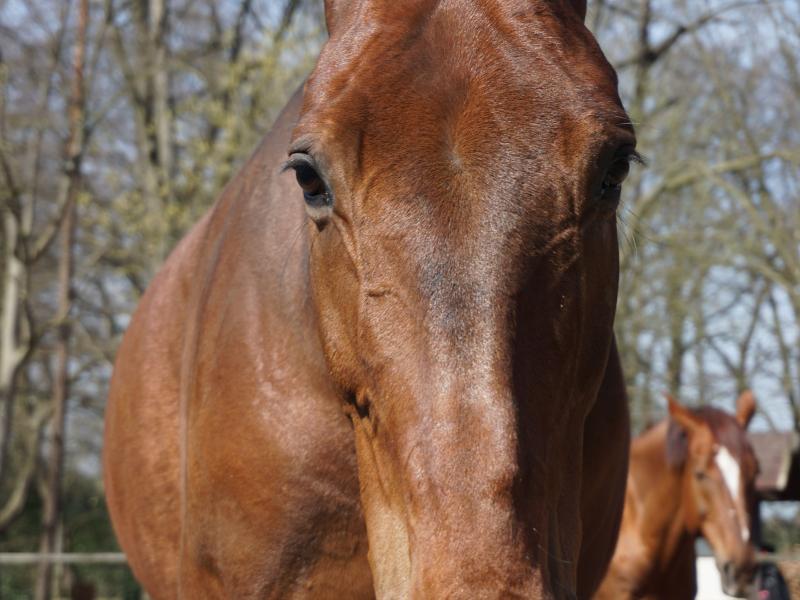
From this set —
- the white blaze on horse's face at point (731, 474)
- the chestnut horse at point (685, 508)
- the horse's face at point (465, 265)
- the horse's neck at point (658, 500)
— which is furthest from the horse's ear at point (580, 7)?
the white blaze on horse's face at point (731, 474)

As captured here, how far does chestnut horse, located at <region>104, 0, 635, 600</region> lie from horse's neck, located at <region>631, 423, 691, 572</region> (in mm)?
5279

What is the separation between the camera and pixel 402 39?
2193 millimetres

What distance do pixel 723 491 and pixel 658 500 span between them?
518mm

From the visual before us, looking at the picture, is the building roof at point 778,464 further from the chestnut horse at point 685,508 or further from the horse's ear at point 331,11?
the horse's ear at point 331,11

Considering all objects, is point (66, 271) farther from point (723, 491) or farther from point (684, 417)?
point (723, 491)

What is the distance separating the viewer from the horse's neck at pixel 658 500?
25.8ft

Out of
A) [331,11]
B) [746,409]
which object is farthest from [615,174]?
[746,409]

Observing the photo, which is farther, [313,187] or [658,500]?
[658,500]

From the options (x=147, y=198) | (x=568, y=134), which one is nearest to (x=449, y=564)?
(x=568, y=134)

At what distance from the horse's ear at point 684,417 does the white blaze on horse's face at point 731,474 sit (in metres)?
0.39

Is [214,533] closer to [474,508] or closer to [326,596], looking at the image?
[326,596]

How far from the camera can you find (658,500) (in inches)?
329

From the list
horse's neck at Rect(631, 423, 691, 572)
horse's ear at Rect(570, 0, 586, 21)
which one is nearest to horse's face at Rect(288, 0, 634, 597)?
horse's ear at Rect(570, 0, 586, 21)

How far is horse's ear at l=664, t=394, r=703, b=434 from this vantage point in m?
8.44
